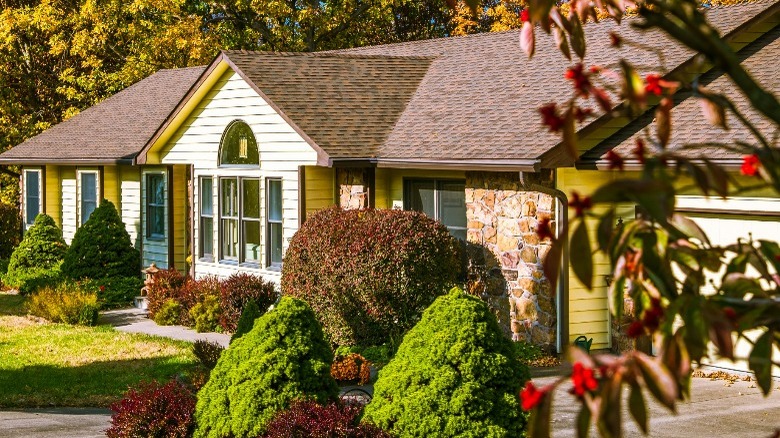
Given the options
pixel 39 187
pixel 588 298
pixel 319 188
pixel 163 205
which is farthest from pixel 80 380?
pixel 39 187

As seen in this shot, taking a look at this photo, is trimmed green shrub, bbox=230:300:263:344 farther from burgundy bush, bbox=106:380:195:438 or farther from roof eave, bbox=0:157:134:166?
roof eave, bbox=0:157:134:166

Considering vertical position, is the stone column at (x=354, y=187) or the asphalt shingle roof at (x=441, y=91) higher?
the asphalt shingle roof at (x=441, y=91)

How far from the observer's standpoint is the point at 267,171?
19.9 m

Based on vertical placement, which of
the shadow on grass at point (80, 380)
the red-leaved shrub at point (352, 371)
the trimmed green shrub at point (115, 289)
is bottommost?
the shadow on grass at point (80, 380)

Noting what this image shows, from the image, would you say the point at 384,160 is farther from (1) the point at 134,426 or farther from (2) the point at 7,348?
(1) the point at 134,426

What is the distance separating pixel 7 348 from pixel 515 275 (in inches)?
302

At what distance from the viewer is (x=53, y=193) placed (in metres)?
28.6

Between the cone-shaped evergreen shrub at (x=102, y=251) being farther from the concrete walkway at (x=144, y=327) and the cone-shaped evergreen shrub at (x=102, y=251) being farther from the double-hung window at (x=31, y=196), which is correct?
the double-hung window at (x=31, y=196)

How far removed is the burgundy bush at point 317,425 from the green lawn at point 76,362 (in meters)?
4.92

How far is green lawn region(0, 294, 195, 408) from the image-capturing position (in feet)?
44.2

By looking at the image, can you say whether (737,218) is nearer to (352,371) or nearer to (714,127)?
(714,127)

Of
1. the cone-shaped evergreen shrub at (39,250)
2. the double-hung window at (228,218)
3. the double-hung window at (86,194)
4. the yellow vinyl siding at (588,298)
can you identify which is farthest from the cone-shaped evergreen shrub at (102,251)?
the yellow vinyl siding at (588,298)

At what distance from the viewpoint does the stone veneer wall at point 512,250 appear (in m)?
15.9

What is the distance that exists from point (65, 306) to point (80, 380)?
5669mm
